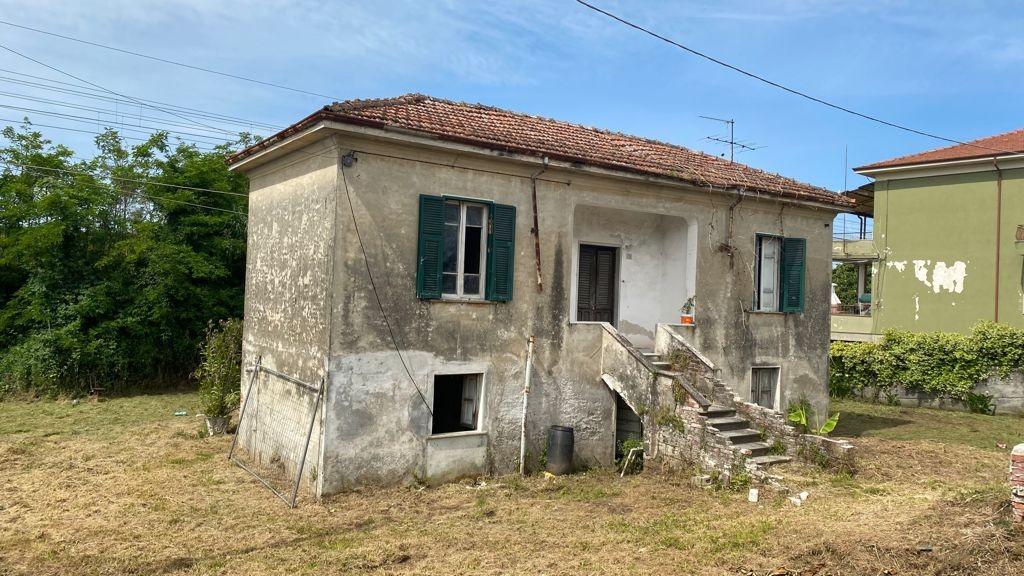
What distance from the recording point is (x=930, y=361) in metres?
21.8

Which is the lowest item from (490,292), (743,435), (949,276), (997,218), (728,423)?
(743,435)

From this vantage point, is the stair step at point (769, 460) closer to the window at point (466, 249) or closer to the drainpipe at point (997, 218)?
the window at point (466, 249)

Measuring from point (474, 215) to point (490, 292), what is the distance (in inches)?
51.2

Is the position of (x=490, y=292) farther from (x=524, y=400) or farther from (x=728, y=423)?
(x=728, y=423)

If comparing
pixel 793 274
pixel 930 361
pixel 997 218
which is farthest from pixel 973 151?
pixel 793 274

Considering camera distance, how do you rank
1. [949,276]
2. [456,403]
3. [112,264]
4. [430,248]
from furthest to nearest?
[949,276] < [112,264] < [456,403] < [430,248]

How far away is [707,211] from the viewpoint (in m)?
14.4

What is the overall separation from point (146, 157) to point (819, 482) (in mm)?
20456

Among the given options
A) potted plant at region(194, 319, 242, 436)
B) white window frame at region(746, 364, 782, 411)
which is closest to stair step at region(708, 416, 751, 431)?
white window frame at region(746, 364, 782, 411)

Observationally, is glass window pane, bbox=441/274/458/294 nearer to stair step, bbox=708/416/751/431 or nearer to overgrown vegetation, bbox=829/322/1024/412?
stair step, bbox=708/416/751/431

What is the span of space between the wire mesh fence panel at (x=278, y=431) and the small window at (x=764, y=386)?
31.2 ft

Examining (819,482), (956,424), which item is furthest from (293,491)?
(956,424)

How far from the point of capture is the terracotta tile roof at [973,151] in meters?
24.9

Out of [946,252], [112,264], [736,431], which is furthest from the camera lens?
[946,252]
